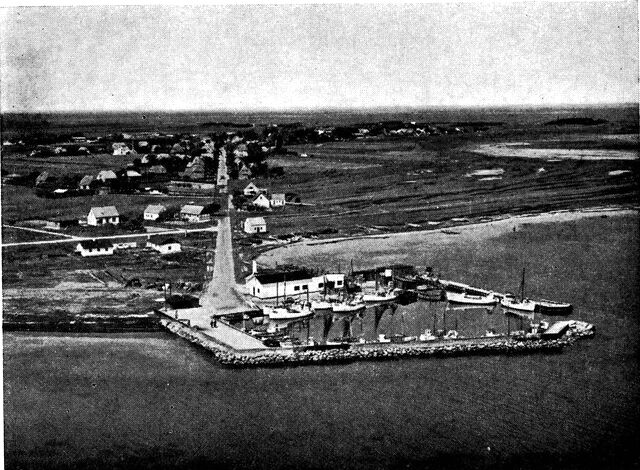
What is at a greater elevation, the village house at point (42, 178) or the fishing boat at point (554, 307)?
the village house at point (42, 178)

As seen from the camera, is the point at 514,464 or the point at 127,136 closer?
the point at 514,464

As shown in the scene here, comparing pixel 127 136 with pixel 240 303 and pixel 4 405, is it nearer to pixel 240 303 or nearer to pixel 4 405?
pixel 240 303

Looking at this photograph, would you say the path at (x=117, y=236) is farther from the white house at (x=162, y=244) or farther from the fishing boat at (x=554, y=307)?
the fishing boat at (x=554, y=307)

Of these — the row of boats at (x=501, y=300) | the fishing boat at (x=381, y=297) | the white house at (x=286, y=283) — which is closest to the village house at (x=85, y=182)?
the white house at (x=286, y=283)

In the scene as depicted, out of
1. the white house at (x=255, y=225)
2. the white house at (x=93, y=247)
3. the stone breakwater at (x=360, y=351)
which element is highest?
the white house at (x=255, y=225)

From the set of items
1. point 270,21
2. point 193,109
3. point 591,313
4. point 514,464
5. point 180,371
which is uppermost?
point 270,21

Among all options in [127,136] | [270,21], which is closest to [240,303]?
[127,136]

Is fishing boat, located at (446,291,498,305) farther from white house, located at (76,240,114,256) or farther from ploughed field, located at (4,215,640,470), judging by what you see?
white house, located at (76,240,114,256)
